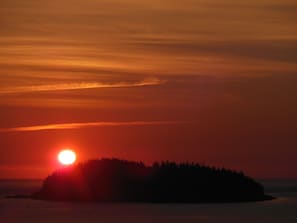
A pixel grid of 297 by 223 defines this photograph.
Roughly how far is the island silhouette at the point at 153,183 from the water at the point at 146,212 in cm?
645

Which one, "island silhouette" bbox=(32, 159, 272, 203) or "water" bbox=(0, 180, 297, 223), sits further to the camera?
"island silhouette" bbox=(32, 159, 272, 203)

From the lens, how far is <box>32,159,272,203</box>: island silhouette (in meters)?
171

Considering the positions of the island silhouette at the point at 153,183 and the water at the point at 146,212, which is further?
the island silhouette at the point at 153,183

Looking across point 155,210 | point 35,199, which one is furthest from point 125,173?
point 155,210

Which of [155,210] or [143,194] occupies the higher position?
[143,194]

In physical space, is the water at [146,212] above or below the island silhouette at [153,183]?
below

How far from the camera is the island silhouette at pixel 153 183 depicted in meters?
171

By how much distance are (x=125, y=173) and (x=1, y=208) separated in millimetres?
28720

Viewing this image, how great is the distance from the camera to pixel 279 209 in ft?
471

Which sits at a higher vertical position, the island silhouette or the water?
the island silhouette

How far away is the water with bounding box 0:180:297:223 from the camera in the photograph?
124 metres

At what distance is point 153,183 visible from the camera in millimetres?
172500

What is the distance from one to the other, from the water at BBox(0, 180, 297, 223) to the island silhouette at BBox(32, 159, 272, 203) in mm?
6448

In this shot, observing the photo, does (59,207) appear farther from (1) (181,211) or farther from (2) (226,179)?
(2) (226,179)
